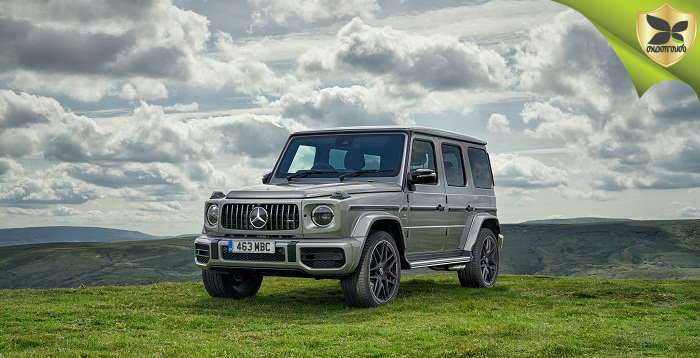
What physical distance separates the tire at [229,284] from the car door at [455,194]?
3.31m

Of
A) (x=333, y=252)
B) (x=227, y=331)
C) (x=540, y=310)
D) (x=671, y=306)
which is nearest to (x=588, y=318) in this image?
(x=540, y=310)

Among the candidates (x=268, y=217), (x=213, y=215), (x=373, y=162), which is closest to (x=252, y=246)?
(x=268, y=217)

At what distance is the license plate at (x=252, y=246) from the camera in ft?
31.0

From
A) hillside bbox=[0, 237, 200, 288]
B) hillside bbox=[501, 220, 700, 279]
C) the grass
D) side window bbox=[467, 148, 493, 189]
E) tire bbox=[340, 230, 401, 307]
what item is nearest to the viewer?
the grass

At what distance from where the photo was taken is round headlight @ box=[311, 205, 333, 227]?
9.35 meters

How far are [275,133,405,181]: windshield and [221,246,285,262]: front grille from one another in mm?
1632

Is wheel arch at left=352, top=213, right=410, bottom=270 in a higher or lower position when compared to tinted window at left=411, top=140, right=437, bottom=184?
lower

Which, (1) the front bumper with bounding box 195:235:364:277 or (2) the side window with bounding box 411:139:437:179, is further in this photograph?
(2) the side window with bounding box 411:139:437:179

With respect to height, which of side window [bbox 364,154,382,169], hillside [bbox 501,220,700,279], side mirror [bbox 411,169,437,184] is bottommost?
hillside [bbox 501,220,700,279]

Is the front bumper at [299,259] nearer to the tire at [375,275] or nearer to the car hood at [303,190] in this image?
the tire at [375,275]

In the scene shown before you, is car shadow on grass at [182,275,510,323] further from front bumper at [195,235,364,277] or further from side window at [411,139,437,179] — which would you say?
side window at [411,139,437,179]

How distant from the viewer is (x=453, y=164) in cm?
1234

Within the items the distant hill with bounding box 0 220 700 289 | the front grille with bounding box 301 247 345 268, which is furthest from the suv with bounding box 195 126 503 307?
the distant hill with bounding box 0 220 700 289

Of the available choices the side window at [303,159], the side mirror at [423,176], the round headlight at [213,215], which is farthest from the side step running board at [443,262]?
the round headlight at [213,215]
